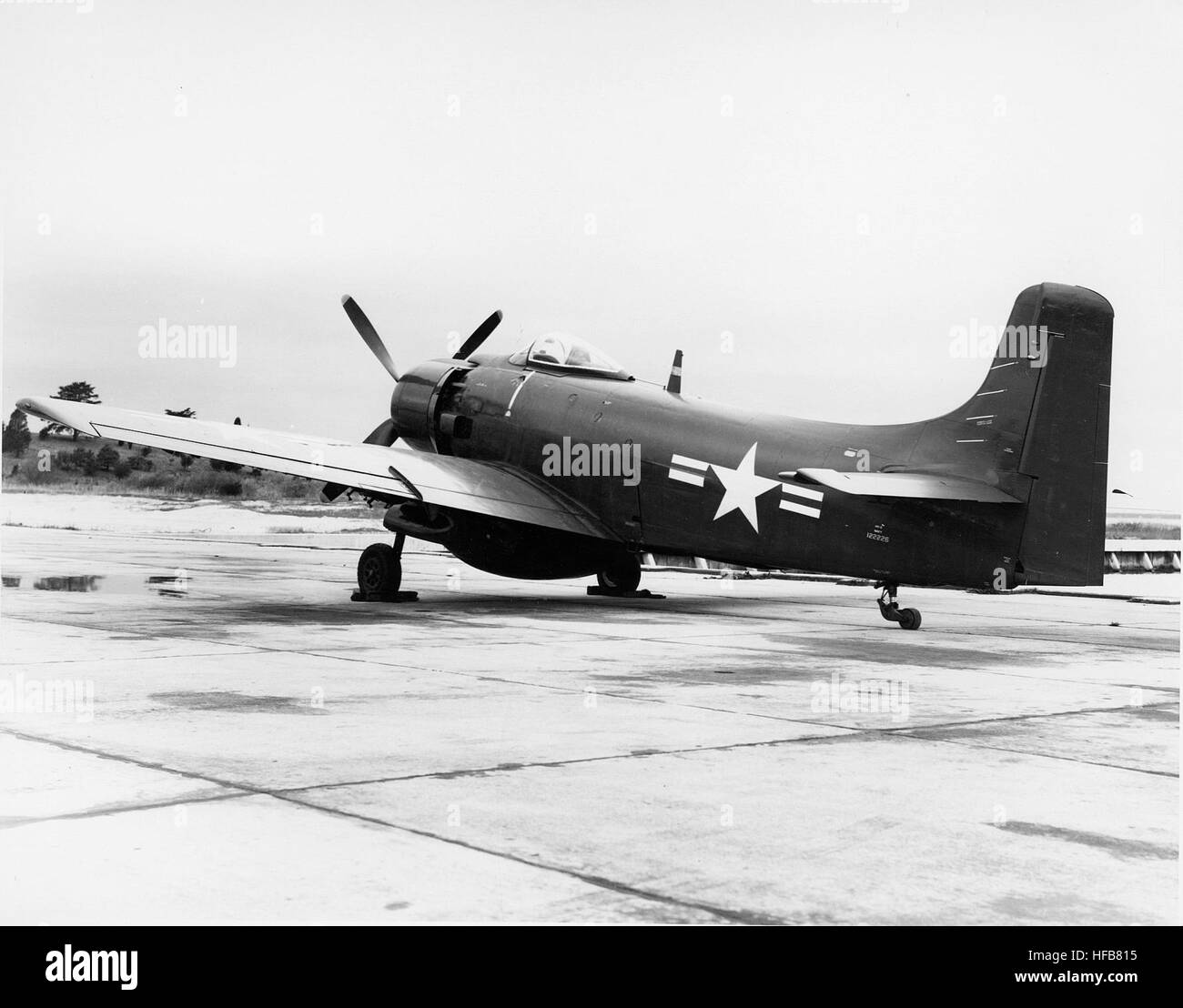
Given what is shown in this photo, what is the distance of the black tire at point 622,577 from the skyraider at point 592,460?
2.18 metres

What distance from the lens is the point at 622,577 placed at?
731 inches

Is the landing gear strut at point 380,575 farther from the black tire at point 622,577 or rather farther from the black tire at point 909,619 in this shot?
the black tire at point 909,619

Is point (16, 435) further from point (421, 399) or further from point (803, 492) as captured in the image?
point (803, 492)

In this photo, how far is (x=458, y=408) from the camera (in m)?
17.9

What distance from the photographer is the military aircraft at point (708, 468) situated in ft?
41.4

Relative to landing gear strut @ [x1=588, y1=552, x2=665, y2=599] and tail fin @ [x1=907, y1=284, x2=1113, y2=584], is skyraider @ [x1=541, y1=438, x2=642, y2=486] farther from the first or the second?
tail fin @ [x1=907, y1=284, x2=1113, y2=584]

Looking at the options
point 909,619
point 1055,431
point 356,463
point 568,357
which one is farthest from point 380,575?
point 1055,431

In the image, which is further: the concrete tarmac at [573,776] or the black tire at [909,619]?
the black tire at [909,619]

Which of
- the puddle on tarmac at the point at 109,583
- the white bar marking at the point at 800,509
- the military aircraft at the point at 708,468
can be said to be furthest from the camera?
the puddle on tarmac at the point at 109,583

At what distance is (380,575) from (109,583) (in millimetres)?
4141

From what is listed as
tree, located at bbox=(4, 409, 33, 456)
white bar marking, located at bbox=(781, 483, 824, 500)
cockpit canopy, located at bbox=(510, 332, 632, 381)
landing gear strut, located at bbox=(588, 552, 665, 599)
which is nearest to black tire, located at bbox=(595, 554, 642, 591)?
landing gear strut, located at bbox=(588, 552, 665, 599)

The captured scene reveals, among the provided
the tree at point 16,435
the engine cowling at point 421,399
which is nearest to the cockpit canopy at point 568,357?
the engine cowling at point 421,399

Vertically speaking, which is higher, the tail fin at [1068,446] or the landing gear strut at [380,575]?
the tail fin at [1068,446]
